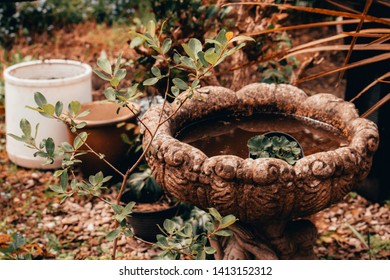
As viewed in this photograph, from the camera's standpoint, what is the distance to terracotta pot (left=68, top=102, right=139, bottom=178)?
145 inches

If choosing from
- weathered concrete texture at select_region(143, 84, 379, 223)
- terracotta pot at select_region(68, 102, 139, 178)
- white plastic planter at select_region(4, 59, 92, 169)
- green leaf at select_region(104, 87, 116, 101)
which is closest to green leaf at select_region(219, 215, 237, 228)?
weathered concrete texture at select_region(143, 84, 379, 223)

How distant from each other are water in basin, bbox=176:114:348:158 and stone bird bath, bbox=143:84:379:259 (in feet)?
0.10

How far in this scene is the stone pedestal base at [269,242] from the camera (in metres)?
2.66

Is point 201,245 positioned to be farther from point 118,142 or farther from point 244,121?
point 118,142

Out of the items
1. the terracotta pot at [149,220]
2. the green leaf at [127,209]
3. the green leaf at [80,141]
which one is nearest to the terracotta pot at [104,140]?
the terracotta pot at [149,220]

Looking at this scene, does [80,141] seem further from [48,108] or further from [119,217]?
[119,217]

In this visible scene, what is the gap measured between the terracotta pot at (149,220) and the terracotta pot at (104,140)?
0.58 meters

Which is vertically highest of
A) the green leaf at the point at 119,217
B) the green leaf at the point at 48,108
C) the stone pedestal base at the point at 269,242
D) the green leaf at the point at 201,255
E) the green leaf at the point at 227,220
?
the green leaf at the point at 48,108

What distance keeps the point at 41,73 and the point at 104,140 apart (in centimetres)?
80

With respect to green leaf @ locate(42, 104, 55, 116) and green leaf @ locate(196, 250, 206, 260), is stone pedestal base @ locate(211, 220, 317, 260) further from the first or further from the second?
green leaf @ locate(42, 104, 55, 116)

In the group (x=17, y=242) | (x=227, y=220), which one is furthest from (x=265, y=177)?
(x=17, y=242)

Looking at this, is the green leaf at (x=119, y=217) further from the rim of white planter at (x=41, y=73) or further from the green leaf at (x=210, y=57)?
the rim of white planter at (x=41, y=73)

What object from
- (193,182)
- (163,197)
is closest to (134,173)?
(163,197)

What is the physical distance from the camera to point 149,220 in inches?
128
